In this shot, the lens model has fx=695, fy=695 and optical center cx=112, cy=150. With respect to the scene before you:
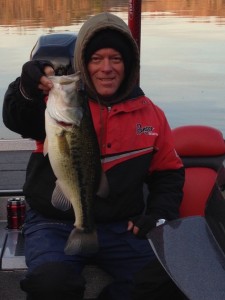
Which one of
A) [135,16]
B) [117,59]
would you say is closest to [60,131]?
[117,59]

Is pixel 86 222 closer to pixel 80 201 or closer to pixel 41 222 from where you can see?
pixel 80 201

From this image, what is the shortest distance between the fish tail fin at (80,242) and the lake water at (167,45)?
4.40 m

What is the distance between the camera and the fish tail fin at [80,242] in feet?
10.4

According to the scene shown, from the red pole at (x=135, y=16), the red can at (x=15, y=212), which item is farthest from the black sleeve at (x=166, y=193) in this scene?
the red pole at (x=135, y=16)

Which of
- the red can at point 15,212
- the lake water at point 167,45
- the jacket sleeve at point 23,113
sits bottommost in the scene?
the lake water at point 167,45

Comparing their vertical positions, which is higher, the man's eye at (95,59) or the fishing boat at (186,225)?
the man's eye at (95,59)

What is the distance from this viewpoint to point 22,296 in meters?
3.70

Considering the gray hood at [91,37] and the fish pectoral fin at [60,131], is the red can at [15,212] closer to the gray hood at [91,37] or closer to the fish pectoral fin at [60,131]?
the gray hood at [91,37]

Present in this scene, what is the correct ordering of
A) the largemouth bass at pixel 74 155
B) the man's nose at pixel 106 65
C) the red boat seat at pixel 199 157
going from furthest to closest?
the red boat seat at pixel 199 157, the man's nose at pixel 106 65, the largemouth bass at pixel 74 155

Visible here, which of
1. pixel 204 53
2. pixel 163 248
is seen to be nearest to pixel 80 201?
pixel 163 248

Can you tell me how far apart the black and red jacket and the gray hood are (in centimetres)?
5

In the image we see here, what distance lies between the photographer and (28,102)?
10.5 ft

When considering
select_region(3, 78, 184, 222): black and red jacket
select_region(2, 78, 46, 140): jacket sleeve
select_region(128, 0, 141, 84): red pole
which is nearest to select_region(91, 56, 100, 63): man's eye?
select_region(3, 78, 184, 222): black and red jacket

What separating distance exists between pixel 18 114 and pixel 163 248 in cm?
117
